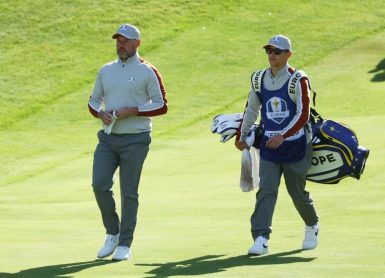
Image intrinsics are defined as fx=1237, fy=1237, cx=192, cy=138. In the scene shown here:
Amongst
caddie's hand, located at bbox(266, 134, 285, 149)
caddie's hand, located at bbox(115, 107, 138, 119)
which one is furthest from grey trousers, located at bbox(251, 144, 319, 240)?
caddie's hand, located at bbox(115, 107, 138, 119)

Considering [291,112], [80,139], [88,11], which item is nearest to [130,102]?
[291,112]

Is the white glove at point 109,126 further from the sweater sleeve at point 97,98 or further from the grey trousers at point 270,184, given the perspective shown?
the grey trousers at point 270,184

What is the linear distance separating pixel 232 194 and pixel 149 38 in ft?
63.4

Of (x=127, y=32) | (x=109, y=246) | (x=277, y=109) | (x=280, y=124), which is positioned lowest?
(x=109, y=246)

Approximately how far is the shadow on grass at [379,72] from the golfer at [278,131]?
19.8 meters

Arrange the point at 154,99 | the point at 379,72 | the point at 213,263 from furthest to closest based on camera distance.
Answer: the point at 379,72
the point at 154,99
the point at 213,263

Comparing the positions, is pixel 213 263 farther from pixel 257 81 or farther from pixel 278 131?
pixel 257 81

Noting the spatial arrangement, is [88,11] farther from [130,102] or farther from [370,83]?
[130,102]

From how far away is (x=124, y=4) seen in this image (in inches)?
1538

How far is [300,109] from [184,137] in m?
14.7

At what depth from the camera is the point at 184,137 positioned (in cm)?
2553

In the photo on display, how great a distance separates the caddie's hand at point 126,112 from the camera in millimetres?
11008

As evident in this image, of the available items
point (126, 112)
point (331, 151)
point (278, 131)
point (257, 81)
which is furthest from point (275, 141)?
point (126, 112)

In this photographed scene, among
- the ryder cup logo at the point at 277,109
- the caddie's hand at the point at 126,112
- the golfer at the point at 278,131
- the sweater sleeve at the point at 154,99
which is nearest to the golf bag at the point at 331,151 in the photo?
the golfer at the point at 278,131
